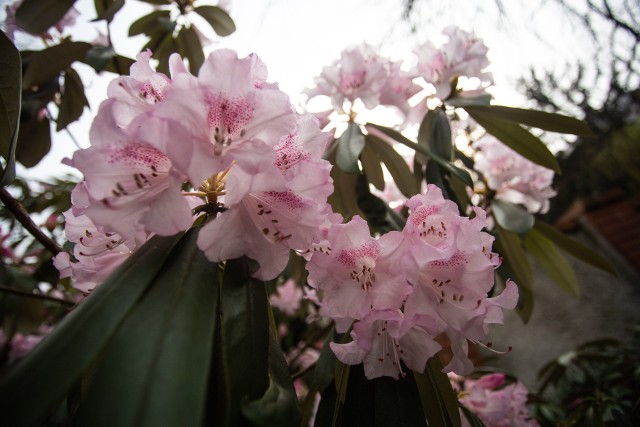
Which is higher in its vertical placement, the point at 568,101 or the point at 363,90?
the point at 568,101

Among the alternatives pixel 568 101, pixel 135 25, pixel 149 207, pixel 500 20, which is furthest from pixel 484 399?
pixel 568 101

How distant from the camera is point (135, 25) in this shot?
3.82 feet

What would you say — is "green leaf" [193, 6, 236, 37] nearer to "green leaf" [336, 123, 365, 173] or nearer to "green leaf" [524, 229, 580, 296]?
"green leaf" [336, 123, 365, 173]

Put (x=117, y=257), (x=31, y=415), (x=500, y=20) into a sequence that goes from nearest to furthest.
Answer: (x=31, y=415) < (x=117, y=257) < (x=500, y=20)

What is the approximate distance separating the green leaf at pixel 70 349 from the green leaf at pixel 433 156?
1.83 ft

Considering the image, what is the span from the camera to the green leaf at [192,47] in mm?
1193

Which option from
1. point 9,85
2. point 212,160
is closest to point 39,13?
point 9,85

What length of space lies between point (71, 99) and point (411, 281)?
1.07 meters

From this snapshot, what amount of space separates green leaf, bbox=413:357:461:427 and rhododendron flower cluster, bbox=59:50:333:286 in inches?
12.7

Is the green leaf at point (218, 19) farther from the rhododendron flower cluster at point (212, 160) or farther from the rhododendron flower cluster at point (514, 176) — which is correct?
the rhododendron flower cluster at point (514, 176)

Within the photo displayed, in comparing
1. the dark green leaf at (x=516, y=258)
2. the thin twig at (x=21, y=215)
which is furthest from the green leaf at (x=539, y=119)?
the thin twig at (x=21, y=215)

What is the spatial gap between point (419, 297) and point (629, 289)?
108 inches

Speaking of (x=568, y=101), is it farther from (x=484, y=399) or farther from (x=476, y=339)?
(x=476, y=339)

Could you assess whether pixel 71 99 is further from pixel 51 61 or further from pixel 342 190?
pixel 342 190
